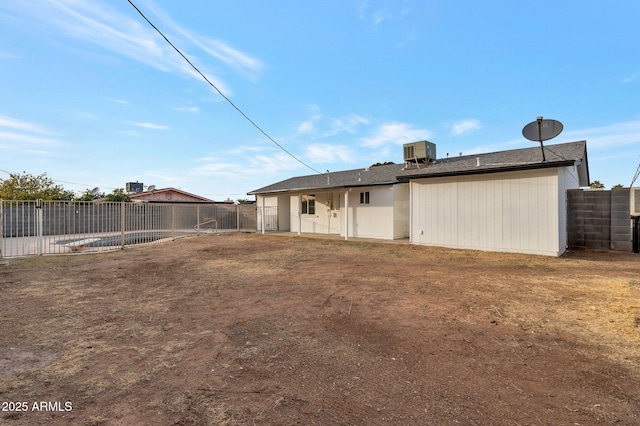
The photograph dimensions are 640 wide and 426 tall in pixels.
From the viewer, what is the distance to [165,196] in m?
32.9

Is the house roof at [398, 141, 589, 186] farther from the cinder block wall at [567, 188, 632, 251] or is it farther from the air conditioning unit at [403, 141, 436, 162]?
the air conditioning unit at [403, 141, 436, 162]

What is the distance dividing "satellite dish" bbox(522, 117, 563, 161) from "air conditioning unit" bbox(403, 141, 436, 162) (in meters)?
4.99

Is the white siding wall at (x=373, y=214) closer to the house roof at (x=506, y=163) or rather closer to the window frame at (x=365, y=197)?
the window frame at (x=365, y=197)

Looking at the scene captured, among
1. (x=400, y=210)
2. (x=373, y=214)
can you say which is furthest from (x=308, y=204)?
(x=400, y=210)

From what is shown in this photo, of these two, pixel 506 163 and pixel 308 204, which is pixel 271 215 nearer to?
pixel 308 204

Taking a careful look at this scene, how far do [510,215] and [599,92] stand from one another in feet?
23.2

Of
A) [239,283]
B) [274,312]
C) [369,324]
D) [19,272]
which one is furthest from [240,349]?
[19,272]

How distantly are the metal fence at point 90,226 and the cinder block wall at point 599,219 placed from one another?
1790 cm

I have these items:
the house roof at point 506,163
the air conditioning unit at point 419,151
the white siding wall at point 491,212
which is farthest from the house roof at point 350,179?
the white siding wall at point 491,212

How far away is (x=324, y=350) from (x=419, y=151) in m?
13.6

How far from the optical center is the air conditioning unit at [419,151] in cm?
1473

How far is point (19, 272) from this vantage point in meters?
7.34

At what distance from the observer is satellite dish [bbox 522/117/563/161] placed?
950cm

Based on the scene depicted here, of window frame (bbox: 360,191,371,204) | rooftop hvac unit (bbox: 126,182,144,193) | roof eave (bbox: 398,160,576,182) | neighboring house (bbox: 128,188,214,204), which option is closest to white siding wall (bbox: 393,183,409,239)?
window frame (bbox: 360,191,371,204)
